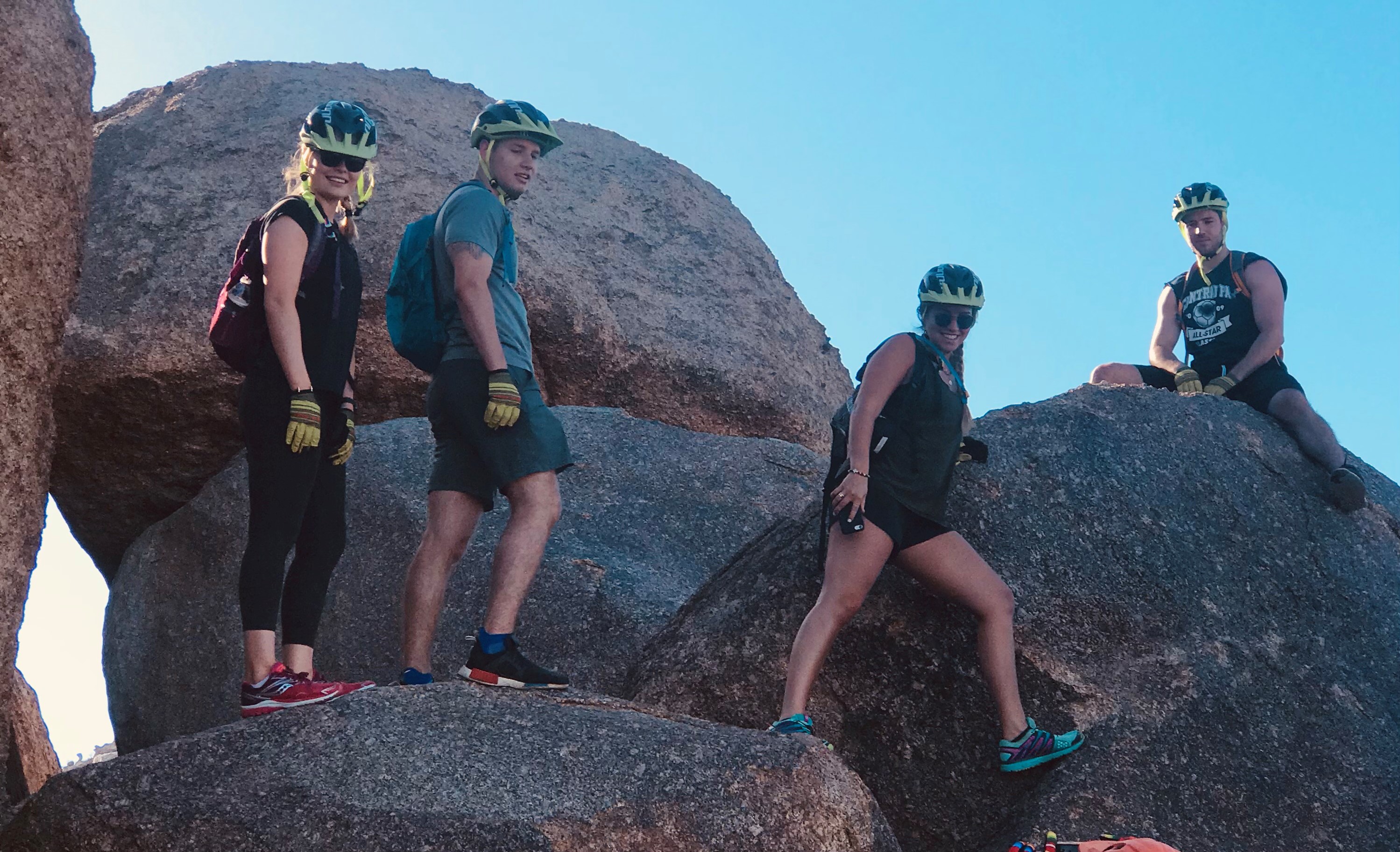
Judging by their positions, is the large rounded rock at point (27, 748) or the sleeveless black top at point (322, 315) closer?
the sleeveless black top at point (322, 315)

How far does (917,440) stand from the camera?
252 inches

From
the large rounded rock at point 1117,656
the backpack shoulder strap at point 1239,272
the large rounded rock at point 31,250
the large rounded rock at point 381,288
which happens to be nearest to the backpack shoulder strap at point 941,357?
the large rounded rock at point 1117,656

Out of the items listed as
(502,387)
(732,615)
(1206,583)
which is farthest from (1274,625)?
(502,387)

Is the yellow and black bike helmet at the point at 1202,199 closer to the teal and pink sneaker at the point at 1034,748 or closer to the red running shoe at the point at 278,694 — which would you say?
the teal and pink sneaker at the point at 1034,748

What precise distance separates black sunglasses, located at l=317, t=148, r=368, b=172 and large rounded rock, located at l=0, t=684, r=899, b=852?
7.80 feet

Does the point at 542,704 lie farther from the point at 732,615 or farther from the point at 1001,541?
the point at 1001,541

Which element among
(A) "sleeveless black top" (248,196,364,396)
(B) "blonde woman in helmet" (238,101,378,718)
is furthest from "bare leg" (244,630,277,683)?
(A) "sleeveless black top" (248,196,364,396)

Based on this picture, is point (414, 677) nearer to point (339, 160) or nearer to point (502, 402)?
point (502, 402)

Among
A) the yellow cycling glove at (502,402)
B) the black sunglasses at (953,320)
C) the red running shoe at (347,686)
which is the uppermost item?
the black sunglasses at (953,320)

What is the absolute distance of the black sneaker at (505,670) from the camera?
5.66m

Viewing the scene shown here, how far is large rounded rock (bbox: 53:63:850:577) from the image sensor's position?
11398 millimetres

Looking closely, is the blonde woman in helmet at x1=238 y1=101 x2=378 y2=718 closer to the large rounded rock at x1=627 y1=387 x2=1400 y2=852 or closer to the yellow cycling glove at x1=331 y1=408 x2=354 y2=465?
the yellow cycling glove at x1=331 y1=408 x2=354 y2=465

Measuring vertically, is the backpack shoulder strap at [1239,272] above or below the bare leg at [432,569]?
above

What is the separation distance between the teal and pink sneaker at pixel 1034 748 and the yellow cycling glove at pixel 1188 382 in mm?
3198
